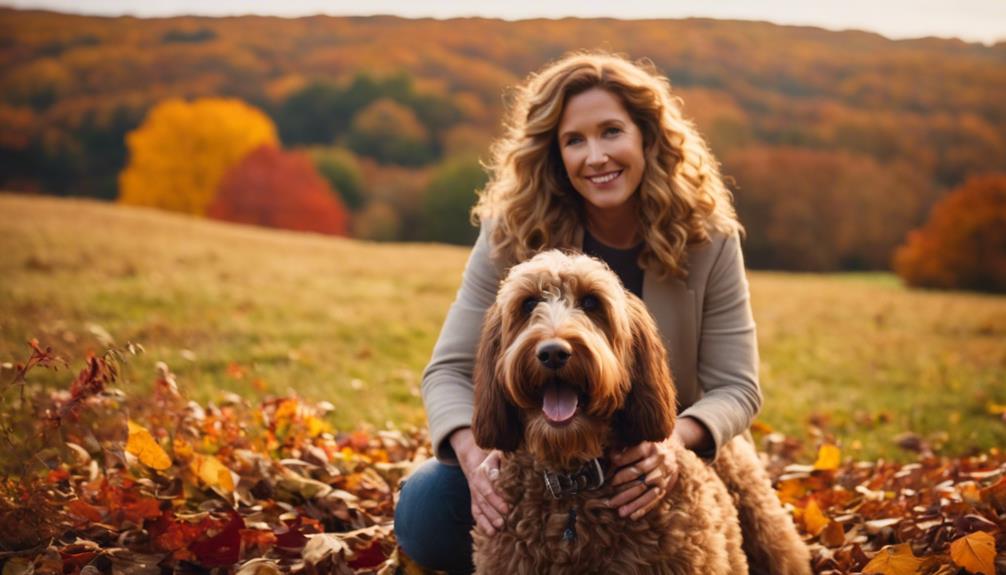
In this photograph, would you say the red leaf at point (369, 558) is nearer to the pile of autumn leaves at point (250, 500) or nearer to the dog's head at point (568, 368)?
the pile of autumn leaves at point (250, 500)

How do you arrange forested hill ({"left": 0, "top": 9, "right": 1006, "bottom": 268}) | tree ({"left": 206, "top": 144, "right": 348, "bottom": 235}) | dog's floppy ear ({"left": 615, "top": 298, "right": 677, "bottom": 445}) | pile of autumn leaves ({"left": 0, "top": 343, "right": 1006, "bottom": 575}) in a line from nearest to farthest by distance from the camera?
dog's floppy ear ({"left": 615, "top": 298, "right": 677, "bottom": 445}) → pile of autumn leaves ({"left": 0, "top": 343, "right": 1006, "bottom": 575}) → forested hill ({"left": 0, "top": 9, "right": 1006, "bottom": 268}) → tree ({"left": 206, "top": 144, "right": 348, "bottom": 235})

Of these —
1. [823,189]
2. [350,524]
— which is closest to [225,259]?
[350,524]

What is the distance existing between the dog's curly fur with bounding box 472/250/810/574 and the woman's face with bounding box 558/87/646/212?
821mm

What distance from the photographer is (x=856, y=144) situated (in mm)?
48250

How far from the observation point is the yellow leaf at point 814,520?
398 cm

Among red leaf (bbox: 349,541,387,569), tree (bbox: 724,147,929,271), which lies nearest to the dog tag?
red leaf (bbox: 349,541,387,569)

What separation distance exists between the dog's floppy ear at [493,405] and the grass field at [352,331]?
262cm

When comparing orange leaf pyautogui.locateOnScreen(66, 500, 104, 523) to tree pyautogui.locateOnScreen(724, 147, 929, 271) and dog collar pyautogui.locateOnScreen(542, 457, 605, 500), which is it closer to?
dog collar pyautogui.locateOnScreen(542, 457, 605, 500)

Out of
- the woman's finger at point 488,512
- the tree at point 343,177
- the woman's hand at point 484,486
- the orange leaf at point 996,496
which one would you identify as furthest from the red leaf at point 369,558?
the tree at point 343,177

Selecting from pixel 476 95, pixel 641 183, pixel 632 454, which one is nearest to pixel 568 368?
pixel 632 454

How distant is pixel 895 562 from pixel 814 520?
819 millimetres

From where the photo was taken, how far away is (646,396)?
2.88 meters

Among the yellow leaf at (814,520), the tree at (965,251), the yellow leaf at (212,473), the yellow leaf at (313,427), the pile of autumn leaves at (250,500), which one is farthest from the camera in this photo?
the tree at (965,251)

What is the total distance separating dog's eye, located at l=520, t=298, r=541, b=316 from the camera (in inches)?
114
